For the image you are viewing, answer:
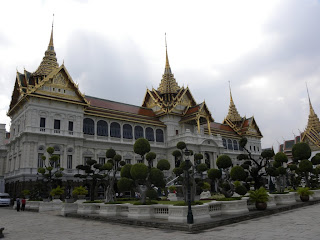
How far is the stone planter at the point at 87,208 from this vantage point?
1994cm

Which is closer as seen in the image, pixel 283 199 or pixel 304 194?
pixel 283 199

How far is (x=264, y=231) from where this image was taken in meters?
11.1

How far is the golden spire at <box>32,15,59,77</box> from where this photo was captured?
1506 inches

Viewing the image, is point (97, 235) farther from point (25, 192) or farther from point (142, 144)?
point (25, 192)

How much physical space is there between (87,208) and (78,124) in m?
18.1

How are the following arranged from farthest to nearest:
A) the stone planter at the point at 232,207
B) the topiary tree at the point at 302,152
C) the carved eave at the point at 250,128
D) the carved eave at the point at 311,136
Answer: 1. the carved eave at the point at 250,128
2. the carved eave at the point at 311,136
3. the topiary tree at the point at 302,152
4. the stone planter at the point at 232,207

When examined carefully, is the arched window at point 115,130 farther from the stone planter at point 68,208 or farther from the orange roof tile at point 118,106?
the stone planter at point 68,208

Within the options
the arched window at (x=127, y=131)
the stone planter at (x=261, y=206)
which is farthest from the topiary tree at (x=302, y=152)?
the arched window at (x=127, y=131)

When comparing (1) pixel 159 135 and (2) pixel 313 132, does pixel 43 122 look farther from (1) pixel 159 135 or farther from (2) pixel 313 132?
(2) pixel 313 132

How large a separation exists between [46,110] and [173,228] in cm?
2684

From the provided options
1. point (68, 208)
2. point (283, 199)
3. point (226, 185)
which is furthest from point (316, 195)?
point (68, 208)

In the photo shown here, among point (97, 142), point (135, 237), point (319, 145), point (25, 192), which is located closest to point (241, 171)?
point (135, 237)

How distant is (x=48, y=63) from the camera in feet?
130

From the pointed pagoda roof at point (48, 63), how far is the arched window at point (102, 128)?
984 centimetres
